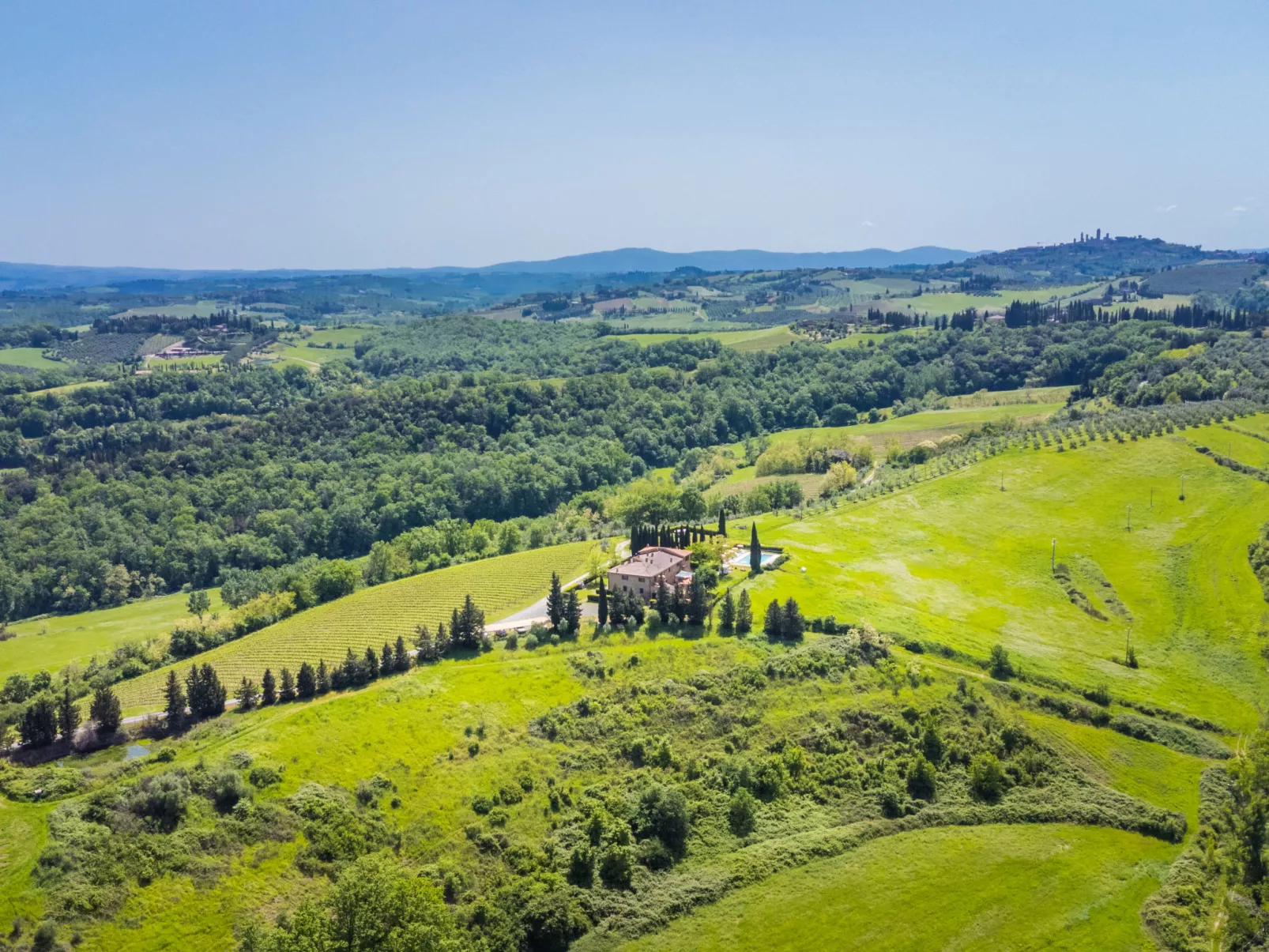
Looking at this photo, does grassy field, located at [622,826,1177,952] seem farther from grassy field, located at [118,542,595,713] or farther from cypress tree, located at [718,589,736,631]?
grassy field, located at [118,542,595,713]

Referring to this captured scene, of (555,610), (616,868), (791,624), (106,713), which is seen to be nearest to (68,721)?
(106,713)

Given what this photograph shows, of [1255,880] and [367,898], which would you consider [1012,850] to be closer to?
[1255,880]

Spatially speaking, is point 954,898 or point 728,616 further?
point 728,616

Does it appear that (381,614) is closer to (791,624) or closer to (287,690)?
(287,690)

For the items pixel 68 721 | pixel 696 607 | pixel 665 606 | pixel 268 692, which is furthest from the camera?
pixel 665 606

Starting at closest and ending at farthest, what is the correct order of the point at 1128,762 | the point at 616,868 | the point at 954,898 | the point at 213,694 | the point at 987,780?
the point at 616,868, the point at 954,898, the point at 987,780, the point at 1128,762, the point at 213,694

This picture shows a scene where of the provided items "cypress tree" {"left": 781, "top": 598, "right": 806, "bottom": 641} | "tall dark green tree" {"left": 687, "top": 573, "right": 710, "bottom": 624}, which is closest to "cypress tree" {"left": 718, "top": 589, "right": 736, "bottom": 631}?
"tall dark green tree" {"left": 687, "top": 573, "right": 710, "bottom": 624}

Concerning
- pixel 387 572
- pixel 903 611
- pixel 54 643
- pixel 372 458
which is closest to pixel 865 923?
pixel 903 611
